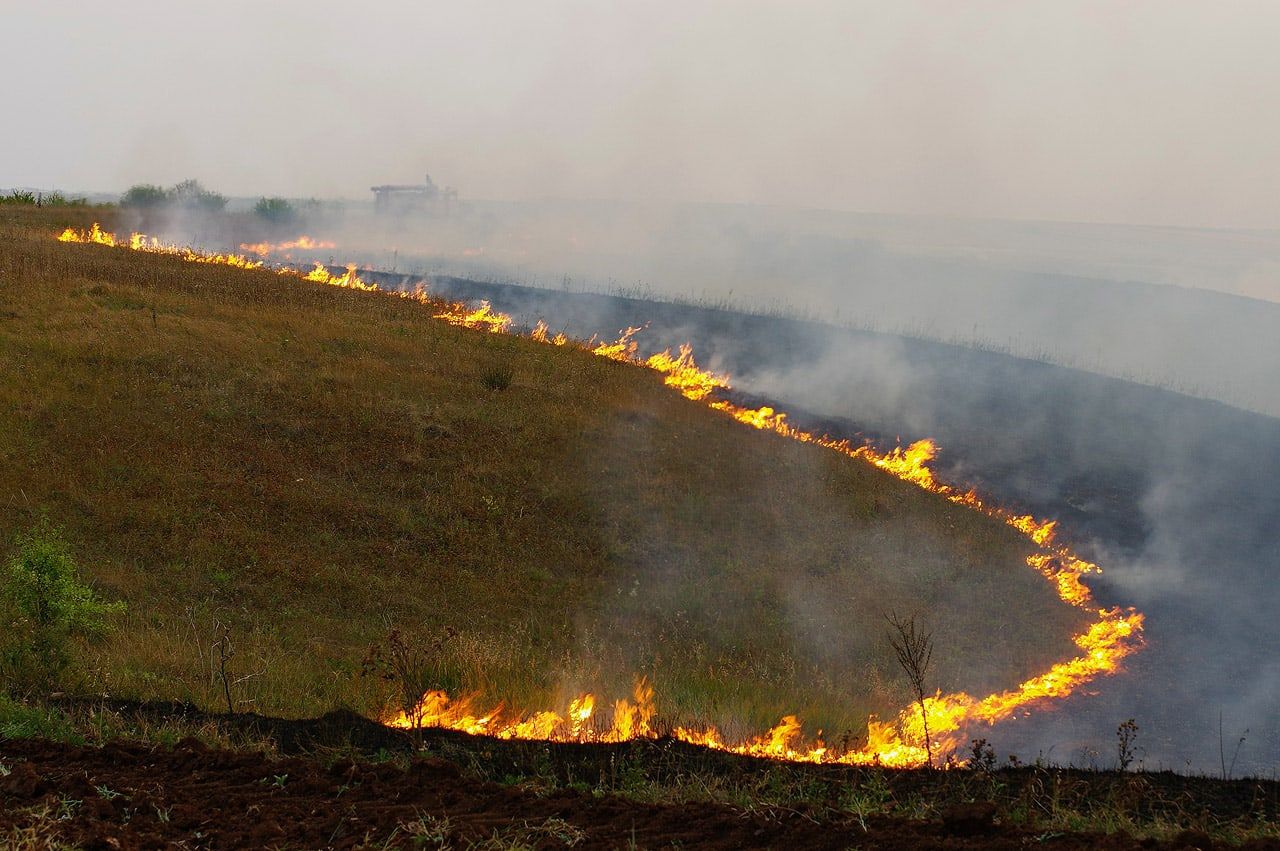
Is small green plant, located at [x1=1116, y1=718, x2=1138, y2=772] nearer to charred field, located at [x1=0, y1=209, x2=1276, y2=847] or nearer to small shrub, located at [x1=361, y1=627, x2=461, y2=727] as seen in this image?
charred field, located at [x1=0, y1=209, x2=1276, y2=847]

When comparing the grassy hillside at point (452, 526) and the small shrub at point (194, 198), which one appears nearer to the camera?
the grassy hillside at point (452, 526)

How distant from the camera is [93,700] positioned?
8.61 meters

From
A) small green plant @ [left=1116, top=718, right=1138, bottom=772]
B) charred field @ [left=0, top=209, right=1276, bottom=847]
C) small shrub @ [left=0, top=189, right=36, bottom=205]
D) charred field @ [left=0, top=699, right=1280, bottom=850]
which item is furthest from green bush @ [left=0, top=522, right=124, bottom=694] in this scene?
small shrub @ [left=0, top=189, right=36, bottom=205]

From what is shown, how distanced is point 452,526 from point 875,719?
26.4ft

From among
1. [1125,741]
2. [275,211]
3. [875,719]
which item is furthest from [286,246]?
[1125,741]

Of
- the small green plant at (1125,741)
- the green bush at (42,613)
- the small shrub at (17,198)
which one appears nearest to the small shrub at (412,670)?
the green bush at (42,613)

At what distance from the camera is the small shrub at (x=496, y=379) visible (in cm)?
2269

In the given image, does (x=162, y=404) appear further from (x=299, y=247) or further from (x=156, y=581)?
(x=299, y=247)

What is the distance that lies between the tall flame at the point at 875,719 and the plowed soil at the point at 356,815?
7.86ft

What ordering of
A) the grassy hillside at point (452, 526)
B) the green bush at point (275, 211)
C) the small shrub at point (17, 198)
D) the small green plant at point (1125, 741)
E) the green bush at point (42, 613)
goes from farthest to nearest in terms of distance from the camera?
1. the green bush at point (275, 211)
2. the small shrub at point (17, 198)
3. the grassy hillside at point (452, 526)
4. the green bush at point (42, 613)
5. the small green plant at point (1125, 741)

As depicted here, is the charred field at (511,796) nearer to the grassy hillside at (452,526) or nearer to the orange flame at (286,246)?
the grassy hillside at (452,526)

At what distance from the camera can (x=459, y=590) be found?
15.2 metres

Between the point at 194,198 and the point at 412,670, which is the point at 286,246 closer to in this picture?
the point at 194,198

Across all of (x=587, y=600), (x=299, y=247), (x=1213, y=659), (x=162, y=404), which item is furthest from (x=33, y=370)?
(x=299, y=247)
